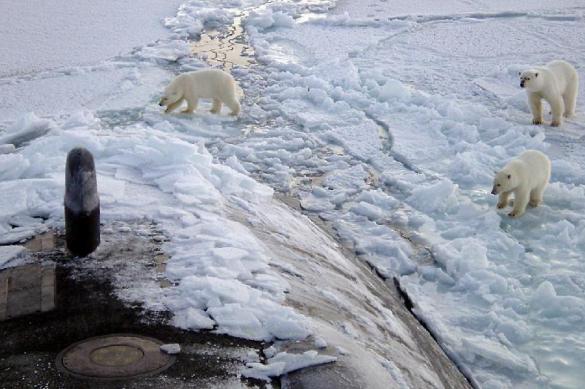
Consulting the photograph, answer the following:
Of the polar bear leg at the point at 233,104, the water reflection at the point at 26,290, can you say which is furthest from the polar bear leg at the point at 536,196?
the water reflection at the point at 26,290

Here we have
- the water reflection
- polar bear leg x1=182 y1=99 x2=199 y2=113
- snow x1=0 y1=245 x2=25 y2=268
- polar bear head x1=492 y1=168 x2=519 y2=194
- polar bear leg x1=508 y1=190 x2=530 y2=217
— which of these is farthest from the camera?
polar bear leg x1=182 y1=99 x2=199 y2=113

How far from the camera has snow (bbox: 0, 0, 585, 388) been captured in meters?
3.82

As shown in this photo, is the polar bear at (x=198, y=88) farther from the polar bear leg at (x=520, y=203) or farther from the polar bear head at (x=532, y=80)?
the polar bear leg at (x=520, y=203)

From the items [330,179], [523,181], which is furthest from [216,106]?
[523,181]

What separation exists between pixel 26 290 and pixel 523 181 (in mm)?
4299

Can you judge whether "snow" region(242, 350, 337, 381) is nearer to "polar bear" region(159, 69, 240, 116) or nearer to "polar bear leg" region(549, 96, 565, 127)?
"polar bear" region(159, 69, 240, 116)

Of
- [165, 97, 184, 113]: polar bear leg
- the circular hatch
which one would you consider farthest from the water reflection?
[165, 97, 184, 113]: polar bear leg

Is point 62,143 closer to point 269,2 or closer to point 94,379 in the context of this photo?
point 94,379

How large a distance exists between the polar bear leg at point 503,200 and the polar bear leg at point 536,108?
94.4 inches

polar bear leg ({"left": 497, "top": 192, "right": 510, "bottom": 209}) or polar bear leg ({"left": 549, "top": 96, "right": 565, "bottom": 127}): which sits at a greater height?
polar bear leg ({"left": 549, "top": 96, "right": 565, "bottom": 127})

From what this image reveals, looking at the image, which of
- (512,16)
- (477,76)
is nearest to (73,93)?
(477,76)

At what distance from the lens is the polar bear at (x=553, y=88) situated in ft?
26.4

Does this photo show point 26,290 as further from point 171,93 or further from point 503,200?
point 171,93

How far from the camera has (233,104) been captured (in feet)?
26.8
